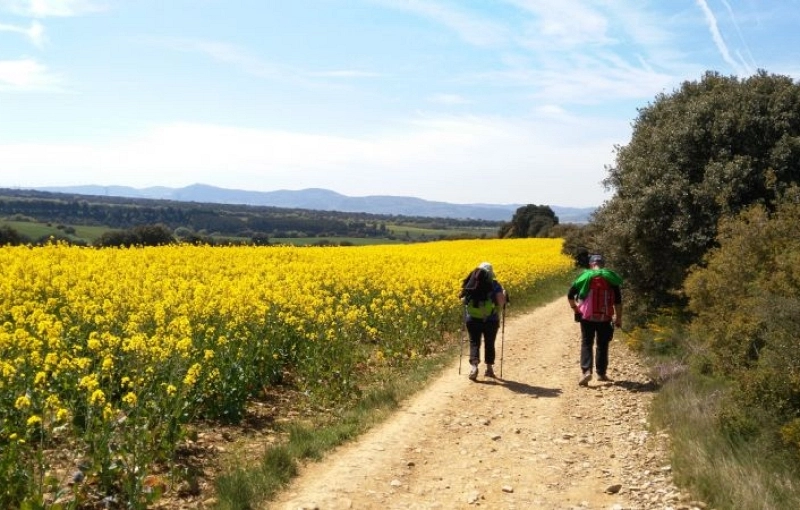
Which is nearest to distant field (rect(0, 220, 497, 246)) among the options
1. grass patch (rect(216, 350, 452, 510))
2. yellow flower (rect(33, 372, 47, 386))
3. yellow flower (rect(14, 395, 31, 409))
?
grass patch (rect(216, 350, 452, 510))

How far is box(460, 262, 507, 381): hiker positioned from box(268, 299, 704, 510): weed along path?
45 centimetres

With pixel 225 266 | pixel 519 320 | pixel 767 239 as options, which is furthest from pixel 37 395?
pixel 519 320

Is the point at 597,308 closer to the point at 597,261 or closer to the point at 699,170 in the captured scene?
the point at 597,261

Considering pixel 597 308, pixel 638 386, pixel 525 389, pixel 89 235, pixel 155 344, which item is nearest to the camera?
pixel 155 344

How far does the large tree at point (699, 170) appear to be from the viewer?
14391 millimetres

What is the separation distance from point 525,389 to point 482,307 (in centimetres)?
166

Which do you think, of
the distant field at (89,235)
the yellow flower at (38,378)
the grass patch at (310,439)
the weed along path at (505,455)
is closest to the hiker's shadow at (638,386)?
the weed along path at (505,455)

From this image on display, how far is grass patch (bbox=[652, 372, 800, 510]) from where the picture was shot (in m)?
6.05

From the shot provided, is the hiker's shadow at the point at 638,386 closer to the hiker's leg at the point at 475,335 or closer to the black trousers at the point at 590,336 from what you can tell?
the black trousers at the point at 590,336

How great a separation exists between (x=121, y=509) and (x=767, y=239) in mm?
9876

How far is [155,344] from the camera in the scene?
25.6ft

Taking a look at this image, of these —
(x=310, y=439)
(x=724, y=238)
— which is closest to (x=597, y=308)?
(x=724, y=238)

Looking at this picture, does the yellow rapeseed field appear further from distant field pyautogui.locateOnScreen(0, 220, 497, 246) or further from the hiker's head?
distant field pyautogui.locateOnScreen(0, 220, 497, 246)

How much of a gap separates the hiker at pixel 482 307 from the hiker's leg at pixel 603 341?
1765 millimetres
